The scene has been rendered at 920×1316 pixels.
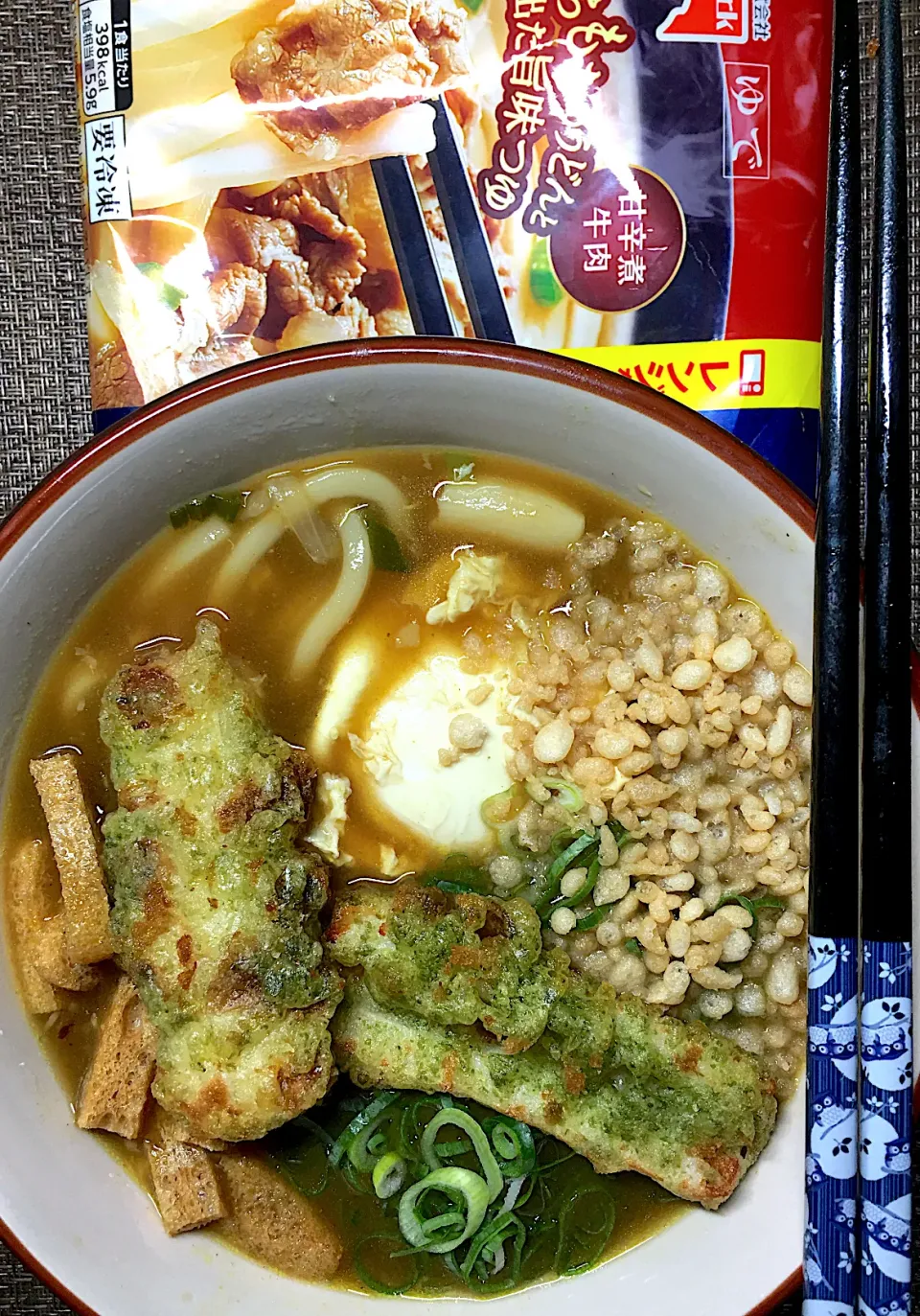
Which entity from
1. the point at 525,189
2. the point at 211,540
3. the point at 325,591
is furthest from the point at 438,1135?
the point at 525,189

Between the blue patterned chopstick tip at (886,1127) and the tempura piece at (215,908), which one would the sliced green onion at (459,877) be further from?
the blue patterned chopstick tip at (886,1127)

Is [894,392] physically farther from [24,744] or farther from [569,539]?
[24,744]

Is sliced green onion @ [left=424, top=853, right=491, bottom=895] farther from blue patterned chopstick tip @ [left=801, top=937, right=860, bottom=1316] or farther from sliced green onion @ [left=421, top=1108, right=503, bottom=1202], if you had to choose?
blue patterned chopstick tip @ [left=801, top=937, right=860, bottom=1316]

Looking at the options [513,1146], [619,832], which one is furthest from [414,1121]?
[619,832]

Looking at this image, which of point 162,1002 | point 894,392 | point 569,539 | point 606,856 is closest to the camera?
point 894,392

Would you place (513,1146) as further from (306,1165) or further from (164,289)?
(164,289)

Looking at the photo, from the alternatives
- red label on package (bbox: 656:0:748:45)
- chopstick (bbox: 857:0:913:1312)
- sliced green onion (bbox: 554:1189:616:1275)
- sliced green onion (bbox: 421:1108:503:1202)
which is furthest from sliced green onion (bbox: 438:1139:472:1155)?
red label on package (bbox: 656:0:748:45)
